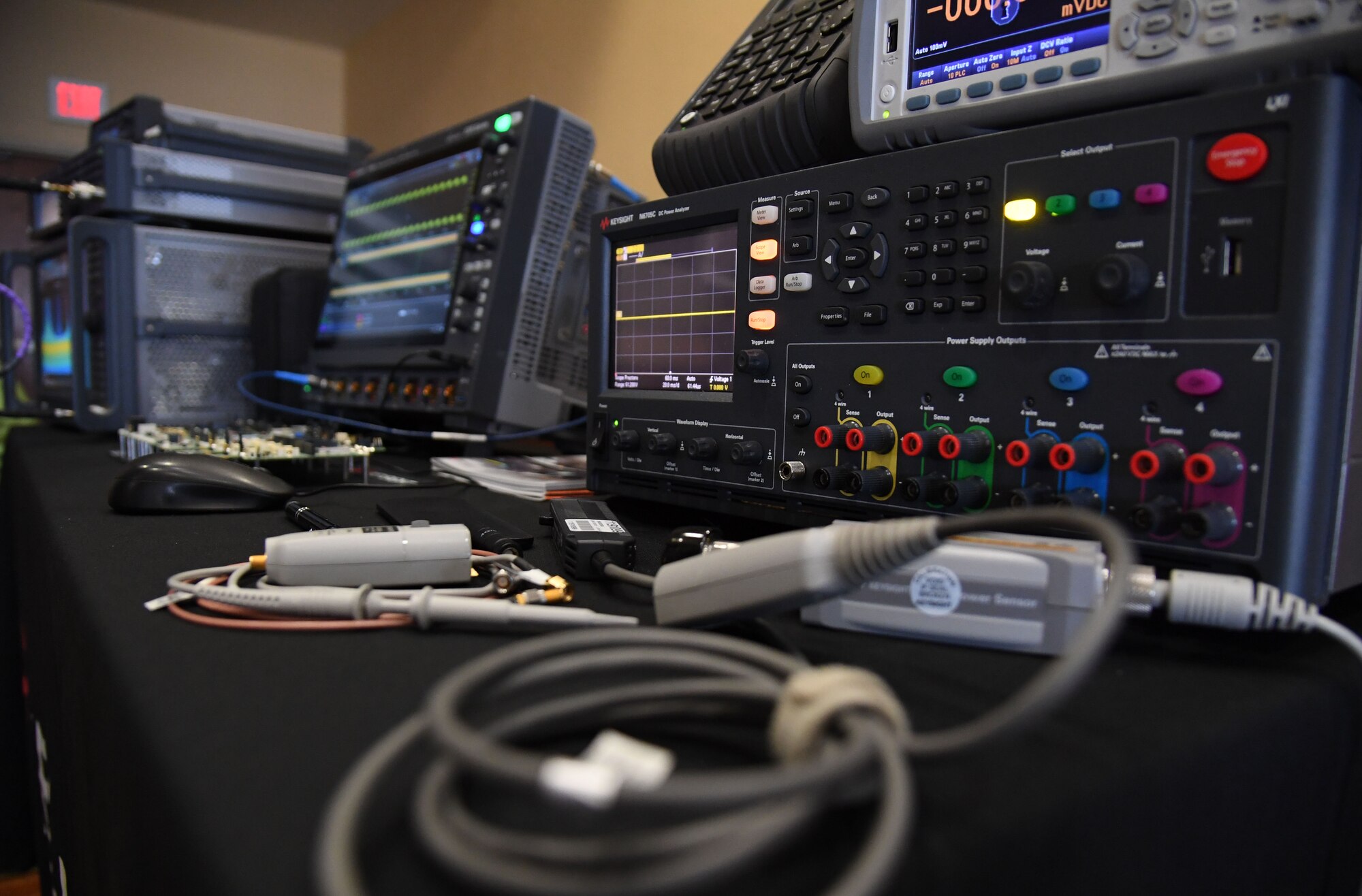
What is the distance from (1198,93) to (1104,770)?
1.32ft

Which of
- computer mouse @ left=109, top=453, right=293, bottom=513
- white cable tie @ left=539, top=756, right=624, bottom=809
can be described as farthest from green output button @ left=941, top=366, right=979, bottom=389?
computer mouse @ left=109, top=453, right=293, bottom=513

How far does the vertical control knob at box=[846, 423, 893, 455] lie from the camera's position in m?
Answer: 0.58

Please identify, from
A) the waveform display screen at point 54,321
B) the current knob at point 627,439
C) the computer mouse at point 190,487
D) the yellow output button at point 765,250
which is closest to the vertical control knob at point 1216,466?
the yellow output button at point 765,250

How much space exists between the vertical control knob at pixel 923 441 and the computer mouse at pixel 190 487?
60 cm

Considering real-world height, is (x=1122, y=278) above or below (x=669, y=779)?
above

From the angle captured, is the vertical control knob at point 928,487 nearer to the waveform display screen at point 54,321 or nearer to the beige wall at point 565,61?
the beige wall at point 565,61

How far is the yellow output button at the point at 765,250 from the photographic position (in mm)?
663

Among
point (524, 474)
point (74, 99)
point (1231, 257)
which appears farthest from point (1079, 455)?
point (74, 99)

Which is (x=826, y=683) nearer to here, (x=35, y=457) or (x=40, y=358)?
(x=35, y=457)

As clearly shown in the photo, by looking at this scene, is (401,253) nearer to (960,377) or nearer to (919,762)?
(960,377)

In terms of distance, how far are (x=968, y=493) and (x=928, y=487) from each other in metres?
0.03

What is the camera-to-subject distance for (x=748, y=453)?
0.67 m

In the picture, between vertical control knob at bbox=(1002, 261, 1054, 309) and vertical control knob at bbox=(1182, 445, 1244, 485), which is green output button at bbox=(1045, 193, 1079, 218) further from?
vertical control knob at bbox=(1182, 445, 1244, 485)

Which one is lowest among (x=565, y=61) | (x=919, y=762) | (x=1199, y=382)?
(x=919, y=762)
